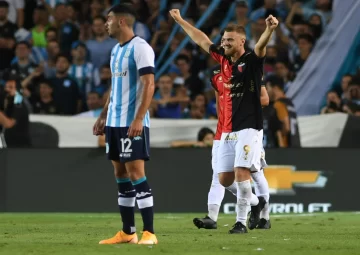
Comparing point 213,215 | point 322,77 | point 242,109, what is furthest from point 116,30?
point 322,77

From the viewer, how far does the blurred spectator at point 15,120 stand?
1745 centimetres

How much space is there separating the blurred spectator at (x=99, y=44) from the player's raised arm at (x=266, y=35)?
9.51m

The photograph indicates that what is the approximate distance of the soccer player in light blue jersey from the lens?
944 cm

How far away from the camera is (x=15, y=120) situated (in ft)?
57.4

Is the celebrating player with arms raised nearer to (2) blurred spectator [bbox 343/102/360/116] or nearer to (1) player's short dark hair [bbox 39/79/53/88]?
(2) blurred spectator [bbox 343/102/360/116]

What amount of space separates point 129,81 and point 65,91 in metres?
9.67

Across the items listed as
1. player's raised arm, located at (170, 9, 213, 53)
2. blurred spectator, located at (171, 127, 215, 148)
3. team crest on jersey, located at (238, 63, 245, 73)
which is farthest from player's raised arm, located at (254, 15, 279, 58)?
blurred spectator, located at (171, 127, 215, 148)

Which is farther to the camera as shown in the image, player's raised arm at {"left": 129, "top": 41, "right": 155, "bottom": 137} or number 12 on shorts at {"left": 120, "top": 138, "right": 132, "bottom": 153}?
number 12 on shorts at {"left": 120, "top": 138, "right": 132, "bottom": 153}

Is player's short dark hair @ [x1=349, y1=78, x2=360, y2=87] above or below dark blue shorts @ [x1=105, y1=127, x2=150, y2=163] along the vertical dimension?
above

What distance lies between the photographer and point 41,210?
16875 millimetres

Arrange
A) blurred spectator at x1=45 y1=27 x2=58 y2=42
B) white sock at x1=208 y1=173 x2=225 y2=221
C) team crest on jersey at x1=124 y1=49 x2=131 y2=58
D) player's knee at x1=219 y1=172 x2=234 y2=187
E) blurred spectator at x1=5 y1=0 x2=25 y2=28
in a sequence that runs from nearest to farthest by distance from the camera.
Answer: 1. team crest on jersey at x1=124 y1=49 x2=131 y2=58
2. player's knee at x1=219 y1=172 x2=234 y2=187
3. white sock at x1=208 y1=173 x2=225 y2=221
4. blurred spectator at x1=45 y1=27 x2=58 y2=42
5. blurred spectator at x1=5 y1=0 x2=25 y2=28

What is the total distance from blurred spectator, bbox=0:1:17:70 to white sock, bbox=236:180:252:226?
1002 cm

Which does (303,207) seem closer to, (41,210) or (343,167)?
(343,167)

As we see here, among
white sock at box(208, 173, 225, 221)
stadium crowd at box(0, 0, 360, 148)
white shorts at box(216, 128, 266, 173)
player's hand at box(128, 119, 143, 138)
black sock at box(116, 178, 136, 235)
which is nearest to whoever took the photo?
player's hand at box(128, 119, 143, 138)
